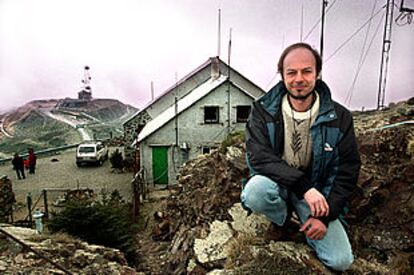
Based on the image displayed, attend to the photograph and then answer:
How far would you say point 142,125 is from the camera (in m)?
22.3

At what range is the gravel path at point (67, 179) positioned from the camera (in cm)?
1558

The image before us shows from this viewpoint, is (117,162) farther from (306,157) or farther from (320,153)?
(320,153)

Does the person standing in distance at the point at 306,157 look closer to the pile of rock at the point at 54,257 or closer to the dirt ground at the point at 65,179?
the pile of rock at the point at 54,257

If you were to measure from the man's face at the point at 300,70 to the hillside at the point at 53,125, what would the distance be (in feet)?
96.9

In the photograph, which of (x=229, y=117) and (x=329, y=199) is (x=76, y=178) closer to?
(x=229, y=117)

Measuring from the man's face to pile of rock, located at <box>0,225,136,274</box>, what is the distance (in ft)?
9.75

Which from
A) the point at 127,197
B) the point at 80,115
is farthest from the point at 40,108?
the point at 127,197

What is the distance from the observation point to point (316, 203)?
7.25 feet

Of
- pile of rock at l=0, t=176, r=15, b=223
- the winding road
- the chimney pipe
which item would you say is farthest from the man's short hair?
the winding road

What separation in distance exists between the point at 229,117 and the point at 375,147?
12283 millimetres

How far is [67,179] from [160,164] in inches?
255

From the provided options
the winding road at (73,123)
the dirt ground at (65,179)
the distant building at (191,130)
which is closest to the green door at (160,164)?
the distant building at (191,130)

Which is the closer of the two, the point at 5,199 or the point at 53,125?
the point at 5,199

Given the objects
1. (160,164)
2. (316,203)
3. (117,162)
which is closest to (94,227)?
(316,203)
